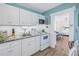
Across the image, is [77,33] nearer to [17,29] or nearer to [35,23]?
[35,23]

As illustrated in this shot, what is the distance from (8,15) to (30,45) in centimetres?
76

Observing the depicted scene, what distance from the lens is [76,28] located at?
1.38 meters

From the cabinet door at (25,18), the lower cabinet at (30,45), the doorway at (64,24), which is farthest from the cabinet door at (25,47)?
the doorway at (64,24)

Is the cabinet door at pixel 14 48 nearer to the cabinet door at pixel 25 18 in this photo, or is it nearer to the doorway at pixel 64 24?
the cabinet door at pixel 25 18

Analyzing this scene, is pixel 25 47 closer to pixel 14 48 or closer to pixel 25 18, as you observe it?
pixel 14 48

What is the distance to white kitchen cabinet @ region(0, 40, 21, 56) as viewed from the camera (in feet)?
4.64

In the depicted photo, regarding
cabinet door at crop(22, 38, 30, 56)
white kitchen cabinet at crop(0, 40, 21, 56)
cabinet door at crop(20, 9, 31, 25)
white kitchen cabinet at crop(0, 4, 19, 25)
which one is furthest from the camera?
cabinet door at crop(20, 9, 31, 25)

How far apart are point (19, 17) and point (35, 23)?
1.21 feet

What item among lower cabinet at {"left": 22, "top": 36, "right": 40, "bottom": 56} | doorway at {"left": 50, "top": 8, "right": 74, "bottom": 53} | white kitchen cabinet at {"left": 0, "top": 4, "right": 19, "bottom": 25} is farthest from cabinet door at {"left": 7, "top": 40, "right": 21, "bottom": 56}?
doorway at {"left": 50, "top": 8, "right": 74, "bottom": 53}

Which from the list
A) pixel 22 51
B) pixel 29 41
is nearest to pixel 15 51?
pixel 22 51

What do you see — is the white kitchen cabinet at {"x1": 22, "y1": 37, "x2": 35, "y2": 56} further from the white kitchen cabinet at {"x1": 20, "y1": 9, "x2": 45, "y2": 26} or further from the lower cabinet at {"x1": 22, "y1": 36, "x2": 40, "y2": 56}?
the white kitchen cabinet at {"x1": 20, "y1": 9, "x2": 45, "y2": 26}

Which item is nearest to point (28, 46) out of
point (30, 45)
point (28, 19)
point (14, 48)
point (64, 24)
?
point (30, 45)

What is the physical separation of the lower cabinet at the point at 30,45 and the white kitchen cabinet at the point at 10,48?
4.9 inches

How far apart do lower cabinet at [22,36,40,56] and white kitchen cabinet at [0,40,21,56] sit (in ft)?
0.41
